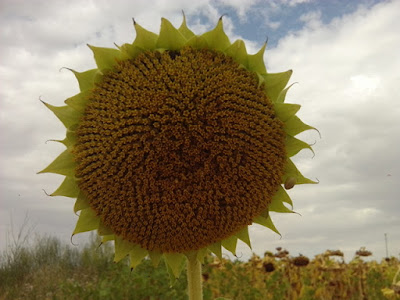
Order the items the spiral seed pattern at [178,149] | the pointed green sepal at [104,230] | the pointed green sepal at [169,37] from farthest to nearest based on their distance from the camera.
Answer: the pointed green sepal at [104,230], the pointed green sepal at [169,37], the spiral seed pattern at [178,149]

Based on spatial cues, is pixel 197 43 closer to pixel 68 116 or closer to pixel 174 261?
pixel 68 116

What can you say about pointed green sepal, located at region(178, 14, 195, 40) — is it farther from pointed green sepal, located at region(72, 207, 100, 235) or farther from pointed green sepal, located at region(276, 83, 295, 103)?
pointed green sepal, located at region(72, 207, 100, 235)

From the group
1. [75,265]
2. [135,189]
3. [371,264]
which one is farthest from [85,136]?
→ [75,265]

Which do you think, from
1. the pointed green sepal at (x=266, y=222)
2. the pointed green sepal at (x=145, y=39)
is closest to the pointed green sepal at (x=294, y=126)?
the pointed green sepal at (x=266, y=222)

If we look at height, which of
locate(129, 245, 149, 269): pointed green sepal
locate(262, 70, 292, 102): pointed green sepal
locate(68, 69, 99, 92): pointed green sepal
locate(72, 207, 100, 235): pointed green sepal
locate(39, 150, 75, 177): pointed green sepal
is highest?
locate(68, 69, 99, 92): pointed green sepal

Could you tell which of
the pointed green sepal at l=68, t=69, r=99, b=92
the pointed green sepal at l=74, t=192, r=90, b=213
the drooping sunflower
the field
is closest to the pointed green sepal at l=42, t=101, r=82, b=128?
the drooping sunflower

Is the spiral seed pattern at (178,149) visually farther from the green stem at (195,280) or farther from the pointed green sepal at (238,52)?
the green stem at (195,280)

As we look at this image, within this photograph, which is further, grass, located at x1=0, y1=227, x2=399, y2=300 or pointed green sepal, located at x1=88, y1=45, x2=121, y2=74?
grass, located at x1=0, y1=227, x2=399, y2=300
